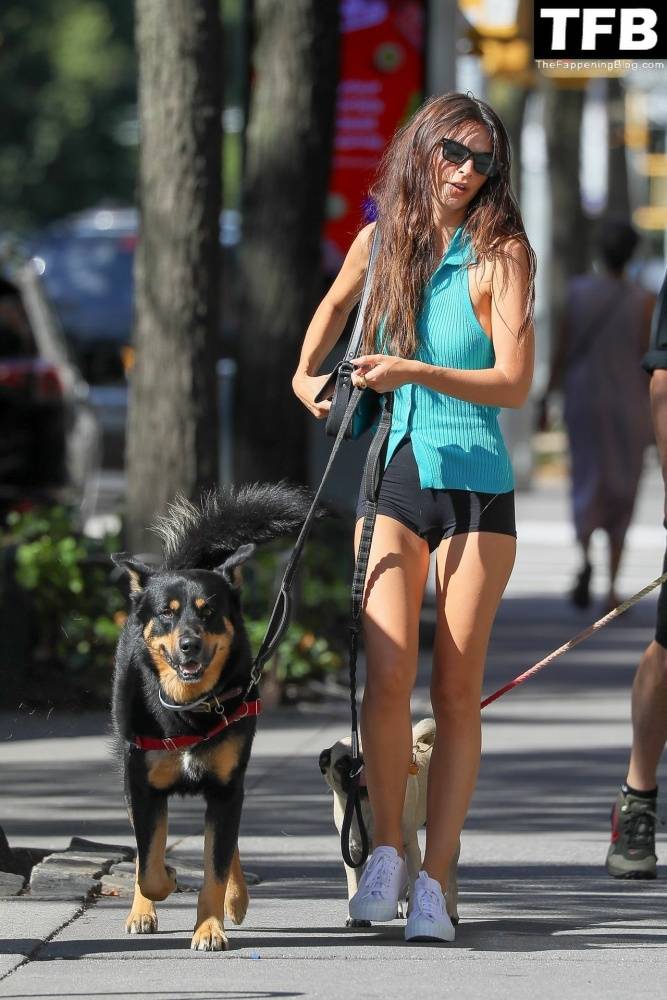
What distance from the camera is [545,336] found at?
2936 centimetres

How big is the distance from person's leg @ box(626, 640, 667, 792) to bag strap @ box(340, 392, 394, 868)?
3.61 feet

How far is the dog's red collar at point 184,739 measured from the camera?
16.7 ft

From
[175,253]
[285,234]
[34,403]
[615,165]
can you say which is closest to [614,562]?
[285,234]

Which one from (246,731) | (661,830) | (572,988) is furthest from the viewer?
(661,830)

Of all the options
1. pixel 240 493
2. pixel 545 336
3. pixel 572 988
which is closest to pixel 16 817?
pixel 240 493

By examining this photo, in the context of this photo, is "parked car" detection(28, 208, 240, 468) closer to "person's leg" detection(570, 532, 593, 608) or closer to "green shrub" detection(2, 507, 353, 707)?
"person's leg" detection(570, 532, 593, 608)

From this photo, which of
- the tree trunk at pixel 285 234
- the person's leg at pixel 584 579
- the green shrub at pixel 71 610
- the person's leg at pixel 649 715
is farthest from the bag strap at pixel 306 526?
the person's leg at pixel 584 579

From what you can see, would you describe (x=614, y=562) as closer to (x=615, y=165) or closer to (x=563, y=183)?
(x=563, y=183)

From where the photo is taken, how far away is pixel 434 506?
5.20 meters

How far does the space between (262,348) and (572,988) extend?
19.2 feet

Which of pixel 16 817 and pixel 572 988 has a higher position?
pixel 572 988

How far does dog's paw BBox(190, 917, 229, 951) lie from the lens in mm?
5094

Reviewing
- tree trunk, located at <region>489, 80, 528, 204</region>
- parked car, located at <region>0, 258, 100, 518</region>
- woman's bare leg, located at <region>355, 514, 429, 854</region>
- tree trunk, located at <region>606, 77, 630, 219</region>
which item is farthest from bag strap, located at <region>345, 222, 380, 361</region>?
tree trunk, located at <region>606, 77, 630, 219</region>

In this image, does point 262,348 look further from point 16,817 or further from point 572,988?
point 572,988
